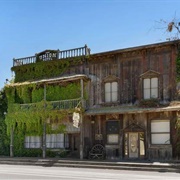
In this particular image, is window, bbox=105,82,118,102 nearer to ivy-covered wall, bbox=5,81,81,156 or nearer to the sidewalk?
ivy-covered wall, bbox=5,81,81,156

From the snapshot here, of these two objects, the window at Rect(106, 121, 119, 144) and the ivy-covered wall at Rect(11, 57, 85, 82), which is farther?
the ivy-covered wall at Rect(11, 57, 85, 82)

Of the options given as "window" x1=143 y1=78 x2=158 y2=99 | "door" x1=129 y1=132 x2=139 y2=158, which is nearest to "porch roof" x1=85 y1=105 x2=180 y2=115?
"window" x1=143 y1=78 x2=158 y2=99

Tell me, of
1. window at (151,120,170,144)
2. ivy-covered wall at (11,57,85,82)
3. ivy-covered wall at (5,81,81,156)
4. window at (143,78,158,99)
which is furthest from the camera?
ivy-covered wall at (11,57,85,82)

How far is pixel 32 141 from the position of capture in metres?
27.7

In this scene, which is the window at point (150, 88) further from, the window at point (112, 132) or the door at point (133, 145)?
the window at point (112, 132)

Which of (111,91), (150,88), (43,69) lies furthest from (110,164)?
(43,69)

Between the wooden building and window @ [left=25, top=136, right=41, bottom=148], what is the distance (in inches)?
54.4

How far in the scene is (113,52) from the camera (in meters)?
24.6

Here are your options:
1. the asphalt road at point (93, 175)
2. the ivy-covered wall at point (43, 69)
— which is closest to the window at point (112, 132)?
the ivy-covered wall at point (43, 69)

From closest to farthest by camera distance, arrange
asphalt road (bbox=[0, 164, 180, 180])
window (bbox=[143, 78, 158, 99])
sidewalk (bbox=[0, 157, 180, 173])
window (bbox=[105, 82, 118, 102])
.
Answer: asphalt road (bbox=[0, 164, 180, 180])
sidewalk (bbox=[0, 157, 180, 173])
window (bbox=[143, 78, 158, 99])
window (bbox=[105, 82, 118, 102])

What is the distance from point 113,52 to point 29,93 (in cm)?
904

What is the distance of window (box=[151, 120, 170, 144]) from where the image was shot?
2186 cm

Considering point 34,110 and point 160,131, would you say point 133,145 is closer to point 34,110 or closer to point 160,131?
point 160,131

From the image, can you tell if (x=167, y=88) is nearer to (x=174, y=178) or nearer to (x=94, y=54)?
(x=94, y=54)
